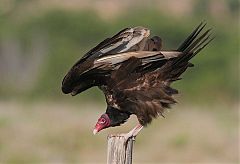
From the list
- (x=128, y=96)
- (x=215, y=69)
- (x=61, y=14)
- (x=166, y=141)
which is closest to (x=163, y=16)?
(x=61, y=14)

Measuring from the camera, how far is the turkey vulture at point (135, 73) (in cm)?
553

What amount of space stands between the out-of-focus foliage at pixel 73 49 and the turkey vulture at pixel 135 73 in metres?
18.3

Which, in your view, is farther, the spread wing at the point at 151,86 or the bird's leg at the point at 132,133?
the spread wing at the point at 151,86

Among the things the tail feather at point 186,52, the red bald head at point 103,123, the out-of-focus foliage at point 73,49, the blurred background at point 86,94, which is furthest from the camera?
the out-of-focus foliage at point 73,49

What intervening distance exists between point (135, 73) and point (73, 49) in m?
24.0

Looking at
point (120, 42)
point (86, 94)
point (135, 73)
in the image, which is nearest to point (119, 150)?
point (120, 42)

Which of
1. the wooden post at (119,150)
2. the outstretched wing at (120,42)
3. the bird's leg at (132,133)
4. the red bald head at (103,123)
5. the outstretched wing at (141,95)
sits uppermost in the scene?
the outstretched wing at (120,42)

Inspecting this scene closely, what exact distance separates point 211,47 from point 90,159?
17.5 meters

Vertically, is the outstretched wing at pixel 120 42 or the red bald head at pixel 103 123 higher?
the outstretched wing at pixel 120 42

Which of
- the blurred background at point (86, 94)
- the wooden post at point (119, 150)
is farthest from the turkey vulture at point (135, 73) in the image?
the blurred background at point (86, 94)

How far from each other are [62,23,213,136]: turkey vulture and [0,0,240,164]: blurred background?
14.3 ft

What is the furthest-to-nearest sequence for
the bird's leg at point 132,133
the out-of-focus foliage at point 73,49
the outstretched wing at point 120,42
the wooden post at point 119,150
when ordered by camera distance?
the out-of-focus foliage at point 73,49
the outstretched wing at point 120,42
the bird's leg at point 132,133
the wooden post at point 119,150

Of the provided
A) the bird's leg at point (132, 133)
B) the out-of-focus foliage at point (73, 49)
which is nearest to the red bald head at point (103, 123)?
the bird's leg at point (132, 133)

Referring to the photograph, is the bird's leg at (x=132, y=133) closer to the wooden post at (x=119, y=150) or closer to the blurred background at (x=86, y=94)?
the wooden post at (x=119, y=150)
